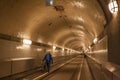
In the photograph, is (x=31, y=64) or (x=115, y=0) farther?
(x=31, y=64)

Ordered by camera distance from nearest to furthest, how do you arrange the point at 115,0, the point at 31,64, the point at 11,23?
the point at 115,0, the point at 11,23, the point at 31,64

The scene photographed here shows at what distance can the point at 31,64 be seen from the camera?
2127cm

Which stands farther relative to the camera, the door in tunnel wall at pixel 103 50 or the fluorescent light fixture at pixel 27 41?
the fluorescent light fixture at pixel 27 41

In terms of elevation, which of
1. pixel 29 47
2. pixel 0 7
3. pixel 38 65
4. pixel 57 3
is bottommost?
pixel 38 65

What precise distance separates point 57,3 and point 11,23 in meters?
3.47

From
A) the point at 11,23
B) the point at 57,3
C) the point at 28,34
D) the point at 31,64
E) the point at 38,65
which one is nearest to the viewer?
the point at 11,23

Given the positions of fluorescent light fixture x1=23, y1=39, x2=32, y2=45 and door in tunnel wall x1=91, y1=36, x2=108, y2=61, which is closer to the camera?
door in tunnel wall x1=91, y1=36, x2=108, y2=61

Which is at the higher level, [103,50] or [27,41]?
[27,41]

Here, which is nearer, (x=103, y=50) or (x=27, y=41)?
(x=103, y=50)

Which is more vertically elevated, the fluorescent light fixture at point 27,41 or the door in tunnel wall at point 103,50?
the fluorescent light fixture at point 27,41

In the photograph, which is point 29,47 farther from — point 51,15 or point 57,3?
point 57,3

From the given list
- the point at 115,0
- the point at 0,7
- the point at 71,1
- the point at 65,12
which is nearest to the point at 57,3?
the point at 71,1

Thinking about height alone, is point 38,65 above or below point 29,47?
below

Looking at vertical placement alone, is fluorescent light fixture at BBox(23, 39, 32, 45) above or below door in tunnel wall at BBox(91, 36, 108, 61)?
above
